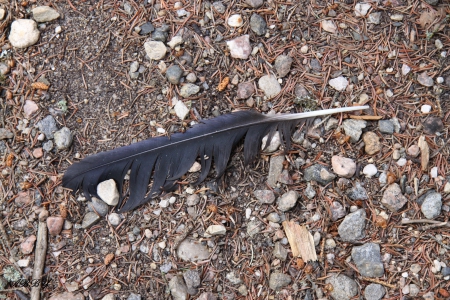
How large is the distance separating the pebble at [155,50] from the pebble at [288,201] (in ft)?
4.05

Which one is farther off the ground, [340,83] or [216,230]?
[340,83]

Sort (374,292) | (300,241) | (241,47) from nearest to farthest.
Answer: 1. (374,292)
2. (300,241)
3. (241,47)

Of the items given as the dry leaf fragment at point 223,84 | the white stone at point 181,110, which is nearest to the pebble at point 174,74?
the white stone at point 181,110

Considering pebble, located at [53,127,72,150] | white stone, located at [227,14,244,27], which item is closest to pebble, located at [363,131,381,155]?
white stone, located at [227,14,244,27]

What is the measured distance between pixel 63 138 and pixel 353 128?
1883mm

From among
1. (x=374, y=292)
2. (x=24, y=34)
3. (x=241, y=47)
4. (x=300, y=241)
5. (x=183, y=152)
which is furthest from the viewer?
(x=24, y=34)

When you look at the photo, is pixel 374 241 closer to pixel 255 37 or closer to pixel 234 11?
pixel 255 37

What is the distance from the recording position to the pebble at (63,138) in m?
2.71

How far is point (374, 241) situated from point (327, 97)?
94cm

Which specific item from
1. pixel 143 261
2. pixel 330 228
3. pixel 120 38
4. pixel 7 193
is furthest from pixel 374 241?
pixel 7 193

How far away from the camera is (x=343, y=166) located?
2.54 meters

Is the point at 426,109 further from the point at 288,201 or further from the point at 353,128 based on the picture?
the point at 288,201

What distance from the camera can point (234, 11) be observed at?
2773 millimetres

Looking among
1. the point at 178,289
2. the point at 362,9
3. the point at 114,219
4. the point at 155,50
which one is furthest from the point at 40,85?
the point at 362,9
